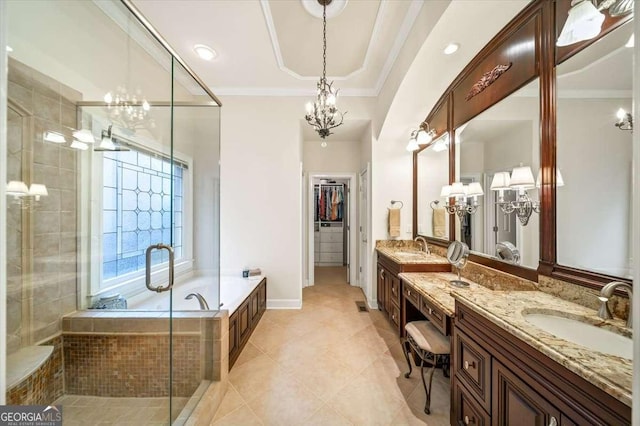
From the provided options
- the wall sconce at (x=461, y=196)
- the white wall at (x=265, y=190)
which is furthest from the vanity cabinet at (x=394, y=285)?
the white wall at (x=265, y=190)

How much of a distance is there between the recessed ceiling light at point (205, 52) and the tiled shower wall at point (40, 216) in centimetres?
143

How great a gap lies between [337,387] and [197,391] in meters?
1.08

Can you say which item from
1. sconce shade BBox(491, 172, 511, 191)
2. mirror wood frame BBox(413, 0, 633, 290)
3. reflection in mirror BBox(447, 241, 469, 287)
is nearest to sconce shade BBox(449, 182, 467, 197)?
sconce shade BBox(491, 172, 511, 191)

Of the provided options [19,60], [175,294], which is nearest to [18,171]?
[19,60]

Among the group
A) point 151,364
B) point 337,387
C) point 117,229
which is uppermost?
point 117,229

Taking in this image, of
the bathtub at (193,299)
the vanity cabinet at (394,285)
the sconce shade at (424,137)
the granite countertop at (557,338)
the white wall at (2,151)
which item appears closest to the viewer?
the granite countertop at (557,338)

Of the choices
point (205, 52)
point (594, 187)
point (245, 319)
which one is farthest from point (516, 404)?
point (205, 52)

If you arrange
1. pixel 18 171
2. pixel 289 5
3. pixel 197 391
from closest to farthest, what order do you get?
pixel 18 171, pixel 197 391, pixel 289 5

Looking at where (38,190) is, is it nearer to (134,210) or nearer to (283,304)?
(134,210)

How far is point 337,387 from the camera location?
1.85 m

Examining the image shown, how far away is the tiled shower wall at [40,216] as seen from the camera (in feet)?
4.29

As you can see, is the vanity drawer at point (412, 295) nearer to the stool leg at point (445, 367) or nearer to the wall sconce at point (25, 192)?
the stool leg at point (445, 367)

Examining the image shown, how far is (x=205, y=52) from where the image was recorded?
265 cm

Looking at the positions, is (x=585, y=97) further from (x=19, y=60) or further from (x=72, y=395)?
(x=72, y=395)
